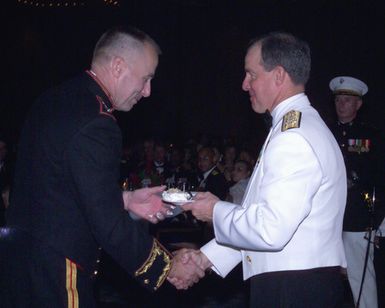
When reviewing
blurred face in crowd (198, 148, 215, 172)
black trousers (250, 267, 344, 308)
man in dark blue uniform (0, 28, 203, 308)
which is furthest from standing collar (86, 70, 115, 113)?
blurred face in crowd (198, 148, 215, 172)

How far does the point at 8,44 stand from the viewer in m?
15.3

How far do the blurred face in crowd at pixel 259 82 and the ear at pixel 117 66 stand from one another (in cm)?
70

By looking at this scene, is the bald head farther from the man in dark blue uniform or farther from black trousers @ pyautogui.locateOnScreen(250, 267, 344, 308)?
black trousers @ pyautogui.locateOnScreen(250, 267, 344, 308)

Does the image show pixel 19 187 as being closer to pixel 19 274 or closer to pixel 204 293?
pixel 19 274

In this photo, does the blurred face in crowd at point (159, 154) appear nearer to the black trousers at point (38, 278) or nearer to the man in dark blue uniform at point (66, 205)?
the man in dark blue uniform at point (66, 205)

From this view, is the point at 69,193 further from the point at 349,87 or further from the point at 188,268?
the point at 349,87

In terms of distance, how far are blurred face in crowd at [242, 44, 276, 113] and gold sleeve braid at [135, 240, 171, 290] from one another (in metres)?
0.95

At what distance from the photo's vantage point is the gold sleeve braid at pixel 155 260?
2814mm

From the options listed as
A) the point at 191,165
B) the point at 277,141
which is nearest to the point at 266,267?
the point at 277,141

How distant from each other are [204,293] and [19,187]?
408cm

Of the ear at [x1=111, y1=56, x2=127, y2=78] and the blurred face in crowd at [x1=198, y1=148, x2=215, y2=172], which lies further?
the blurred face in crowd at [x1=198, y1=148, x2=215, y2=172]

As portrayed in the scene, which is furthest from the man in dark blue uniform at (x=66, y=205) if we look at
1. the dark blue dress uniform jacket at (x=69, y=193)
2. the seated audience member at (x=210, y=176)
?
the seated audience member at (x=210, y=176)

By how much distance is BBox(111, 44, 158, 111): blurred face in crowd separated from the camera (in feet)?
9.32

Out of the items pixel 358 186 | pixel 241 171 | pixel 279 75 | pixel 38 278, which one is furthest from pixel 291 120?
pixel 241 171
